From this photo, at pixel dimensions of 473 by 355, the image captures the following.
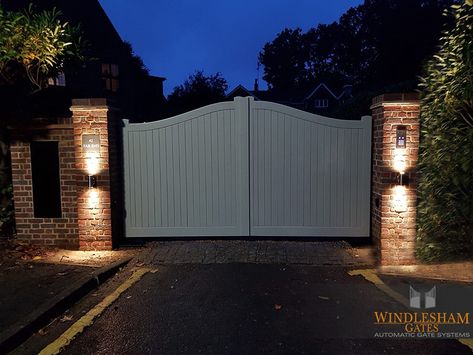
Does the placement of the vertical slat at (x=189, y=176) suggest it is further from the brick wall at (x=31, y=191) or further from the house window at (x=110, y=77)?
the house window at (x=110, y=77)

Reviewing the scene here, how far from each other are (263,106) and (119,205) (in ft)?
9.05

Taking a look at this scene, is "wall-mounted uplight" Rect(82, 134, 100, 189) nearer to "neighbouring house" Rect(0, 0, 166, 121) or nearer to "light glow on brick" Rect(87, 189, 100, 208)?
"light glow on brick" Rect(87, 189, 100, 208)

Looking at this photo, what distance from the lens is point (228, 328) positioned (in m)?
3.68

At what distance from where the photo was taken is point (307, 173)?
630 centimetres

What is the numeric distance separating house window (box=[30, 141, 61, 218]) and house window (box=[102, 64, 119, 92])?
1496 centimetres

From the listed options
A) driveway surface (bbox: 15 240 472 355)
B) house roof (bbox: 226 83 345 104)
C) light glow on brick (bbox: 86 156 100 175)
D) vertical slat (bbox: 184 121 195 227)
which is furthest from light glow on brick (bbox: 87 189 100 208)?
house roof (bbox: 226 83 345 104)

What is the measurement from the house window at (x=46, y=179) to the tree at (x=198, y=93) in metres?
20.2

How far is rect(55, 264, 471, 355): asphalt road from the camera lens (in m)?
3.35

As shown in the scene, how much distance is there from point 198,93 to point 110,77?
772cm

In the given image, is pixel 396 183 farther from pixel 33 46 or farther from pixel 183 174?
pixel 33 46

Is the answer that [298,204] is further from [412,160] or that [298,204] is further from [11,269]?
[11,269]

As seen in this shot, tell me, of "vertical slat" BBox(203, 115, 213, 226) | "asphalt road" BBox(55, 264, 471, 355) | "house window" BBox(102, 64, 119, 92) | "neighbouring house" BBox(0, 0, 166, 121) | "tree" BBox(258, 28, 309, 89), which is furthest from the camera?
"tree" BBox(258, 28, 309, 89)

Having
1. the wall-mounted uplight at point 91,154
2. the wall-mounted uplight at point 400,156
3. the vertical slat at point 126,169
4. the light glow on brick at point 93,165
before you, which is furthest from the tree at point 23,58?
the wall-mounted uplight at point 400,156

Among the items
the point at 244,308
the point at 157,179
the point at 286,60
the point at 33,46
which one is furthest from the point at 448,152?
the point at 286,60
